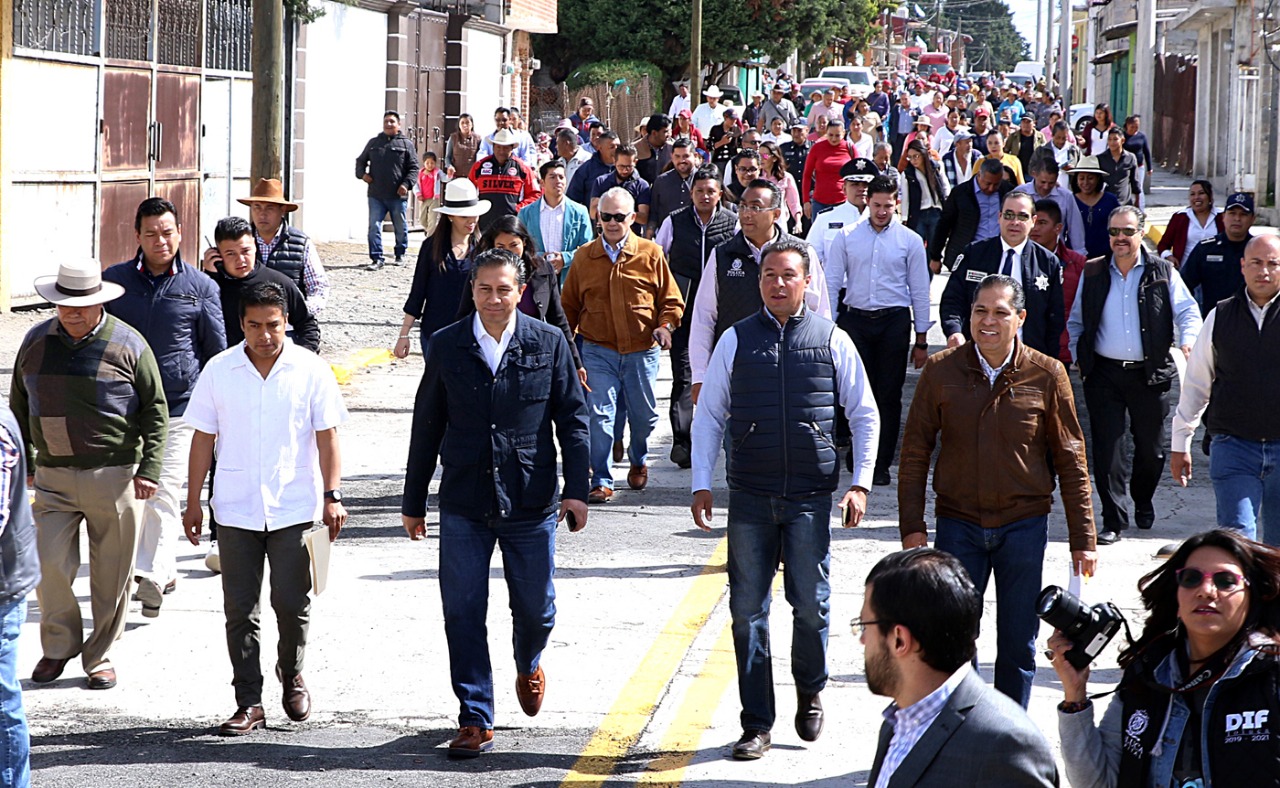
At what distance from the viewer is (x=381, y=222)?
872 inches

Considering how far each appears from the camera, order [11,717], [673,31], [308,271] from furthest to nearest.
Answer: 1. [673,31]
2. [308,271]
3. [11,717]

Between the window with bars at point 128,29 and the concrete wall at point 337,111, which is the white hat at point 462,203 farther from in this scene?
the concrete wall at point 337,111

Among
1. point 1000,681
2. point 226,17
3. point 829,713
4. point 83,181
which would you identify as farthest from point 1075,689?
point 226,17

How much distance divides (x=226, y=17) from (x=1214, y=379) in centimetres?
1550

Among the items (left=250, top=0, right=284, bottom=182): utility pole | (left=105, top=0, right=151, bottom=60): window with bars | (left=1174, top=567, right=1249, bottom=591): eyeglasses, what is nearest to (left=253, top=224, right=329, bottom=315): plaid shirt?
(left=250, top=0, right=284, bottom=182): utility pole

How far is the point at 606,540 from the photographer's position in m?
9.72

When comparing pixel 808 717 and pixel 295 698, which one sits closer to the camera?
pixel 808 717

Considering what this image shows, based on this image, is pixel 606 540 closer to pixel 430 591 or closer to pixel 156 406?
pixel 430 591

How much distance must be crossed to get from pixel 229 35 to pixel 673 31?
1204 inches

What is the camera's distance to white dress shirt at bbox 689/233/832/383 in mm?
9055

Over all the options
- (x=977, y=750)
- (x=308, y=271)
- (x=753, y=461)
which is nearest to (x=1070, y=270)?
(x=308, y=271)

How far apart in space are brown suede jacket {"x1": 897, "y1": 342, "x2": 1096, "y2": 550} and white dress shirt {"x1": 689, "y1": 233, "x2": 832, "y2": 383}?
8.76 ft

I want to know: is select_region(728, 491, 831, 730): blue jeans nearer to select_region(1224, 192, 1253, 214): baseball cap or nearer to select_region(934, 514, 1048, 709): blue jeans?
select_region(934, 514, 1048, 709): blue jeans

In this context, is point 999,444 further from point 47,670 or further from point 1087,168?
point 1087,168
